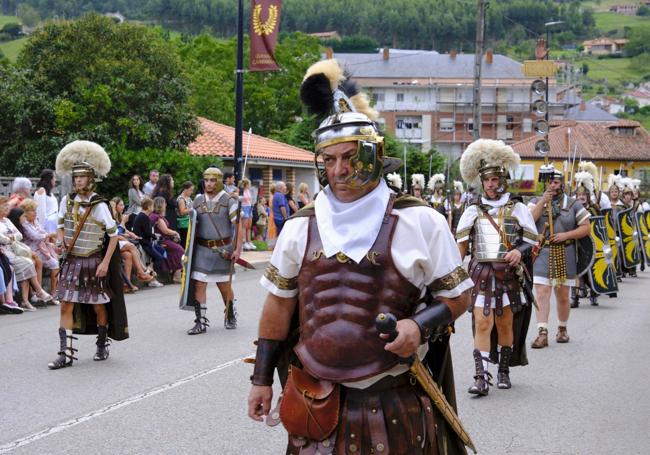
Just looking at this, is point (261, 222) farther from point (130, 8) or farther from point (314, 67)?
point (130, 8)

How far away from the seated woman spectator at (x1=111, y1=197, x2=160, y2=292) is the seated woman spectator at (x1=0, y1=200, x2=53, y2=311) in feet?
7.41

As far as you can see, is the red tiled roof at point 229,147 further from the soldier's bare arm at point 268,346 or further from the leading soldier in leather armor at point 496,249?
the soldier's bare arm at point 268,346

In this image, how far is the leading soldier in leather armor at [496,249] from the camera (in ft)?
28.9

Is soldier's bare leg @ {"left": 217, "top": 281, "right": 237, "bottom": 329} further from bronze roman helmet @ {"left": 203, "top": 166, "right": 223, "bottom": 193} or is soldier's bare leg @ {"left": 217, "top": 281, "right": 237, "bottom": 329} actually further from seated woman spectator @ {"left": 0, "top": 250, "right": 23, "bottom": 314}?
seated woman spectator @ {"left": 0, "top": 250, "right": 23, "bottom": 314}

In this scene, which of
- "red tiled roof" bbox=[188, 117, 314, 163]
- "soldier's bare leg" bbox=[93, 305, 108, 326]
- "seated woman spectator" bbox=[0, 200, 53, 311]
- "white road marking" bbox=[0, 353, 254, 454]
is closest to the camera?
"white road marking" bbox=[0, 353, 254, 454]

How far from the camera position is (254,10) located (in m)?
23.0

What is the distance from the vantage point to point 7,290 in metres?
13.9

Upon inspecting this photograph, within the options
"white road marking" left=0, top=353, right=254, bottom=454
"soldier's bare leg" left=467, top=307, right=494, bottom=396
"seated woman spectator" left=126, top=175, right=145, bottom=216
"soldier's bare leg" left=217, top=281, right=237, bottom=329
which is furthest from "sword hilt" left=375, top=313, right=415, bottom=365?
"seated woman spectator" left=126, top=175, right=145, bottom=216

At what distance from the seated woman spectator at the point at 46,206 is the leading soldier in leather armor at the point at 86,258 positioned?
236 inches

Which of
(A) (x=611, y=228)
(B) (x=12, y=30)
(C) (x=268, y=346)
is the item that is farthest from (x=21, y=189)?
(B) (x=12, y=30)

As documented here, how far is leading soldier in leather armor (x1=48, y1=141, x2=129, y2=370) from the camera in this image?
980cm

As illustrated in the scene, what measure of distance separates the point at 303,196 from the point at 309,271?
73.3 feet

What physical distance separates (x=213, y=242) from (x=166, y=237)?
6.12 meters

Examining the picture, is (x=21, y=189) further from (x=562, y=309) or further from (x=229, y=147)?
(x=229, y=147)
